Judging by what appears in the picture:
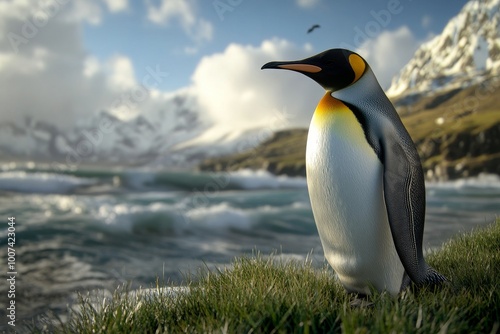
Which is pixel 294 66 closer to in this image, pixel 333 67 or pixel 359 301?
pixel 333 67

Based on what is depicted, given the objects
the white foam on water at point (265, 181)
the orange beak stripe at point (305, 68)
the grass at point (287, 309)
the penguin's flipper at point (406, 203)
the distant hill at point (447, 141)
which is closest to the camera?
the grass at point (287, 309)

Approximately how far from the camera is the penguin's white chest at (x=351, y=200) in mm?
2891

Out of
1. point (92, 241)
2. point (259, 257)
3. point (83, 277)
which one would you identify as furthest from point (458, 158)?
point (259, 257)

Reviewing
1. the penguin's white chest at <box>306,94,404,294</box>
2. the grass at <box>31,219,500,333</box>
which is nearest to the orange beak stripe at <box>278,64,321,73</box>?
the penguin's white chest at <box>306,94,404,294</box>

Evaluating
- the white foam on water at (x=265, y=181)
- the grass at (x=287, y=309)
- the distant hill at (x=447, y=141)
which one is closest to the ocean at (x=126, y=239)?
the grass at (x=287, y=309)

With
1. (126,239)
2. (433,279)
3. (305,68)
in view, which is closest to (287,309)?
(433,279)

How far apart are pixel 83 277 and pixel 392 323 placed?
Result: 49.0 ft

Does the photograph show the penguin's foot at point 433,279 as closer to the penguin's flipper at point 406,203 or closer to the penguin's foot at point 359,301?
the penguin's flipper at point 406,203

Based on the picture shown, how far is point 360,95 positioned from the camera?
10.1 ft

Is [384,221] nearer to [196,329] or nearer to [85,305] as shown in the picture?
[196,329]

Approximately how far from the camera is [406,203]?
2793 mm

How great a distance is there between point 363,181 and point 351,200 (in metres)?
0.15

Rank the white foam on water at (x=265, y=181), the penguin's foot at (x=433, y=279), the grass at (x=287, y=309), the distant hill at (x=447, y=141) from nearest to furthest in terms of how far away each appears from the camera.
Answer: the grass at (x=287, y=309) < the penguin's foot at (x=433, y=279) < the distant hill at (x=447, y=141) < the white foam on water at (x=265, y=181)

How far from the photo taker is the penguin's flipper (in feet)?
9.07
